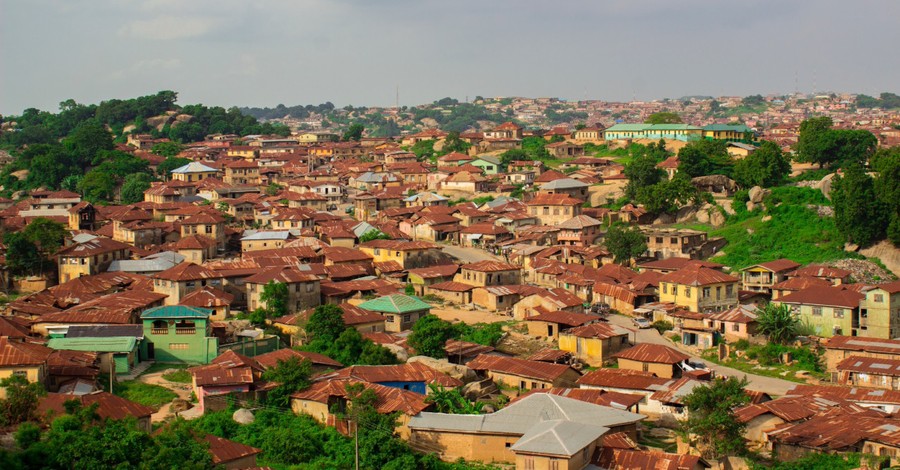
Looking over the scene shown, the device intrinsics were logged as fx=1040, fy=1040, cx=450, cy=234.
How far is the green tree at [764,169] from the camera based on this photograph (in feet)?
147

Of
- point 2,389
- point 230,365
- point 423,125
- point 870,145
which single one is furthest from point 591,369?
point 423,125

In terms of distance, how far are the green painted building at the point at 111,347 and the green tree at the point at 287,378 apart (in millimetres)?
3787

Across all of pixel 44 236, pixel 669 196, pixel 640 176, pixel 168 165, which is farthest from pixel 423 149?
pixel 44 236

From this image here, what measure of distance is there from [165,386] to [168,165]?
119 feet

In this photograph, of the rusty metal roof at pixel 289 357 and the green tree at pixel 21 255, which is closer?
the rusty metal roof at pixel 289 357

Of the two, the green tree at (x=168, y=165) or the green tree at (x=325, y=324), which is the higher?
the green tree at (x=168, y=165)

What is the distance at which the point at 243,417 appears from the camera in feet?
70.5

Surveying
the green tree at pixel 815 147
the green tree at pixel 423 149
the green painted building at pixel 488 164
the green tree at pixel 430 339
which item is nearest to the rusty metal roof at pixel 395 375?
the green tree at pixel 430 339

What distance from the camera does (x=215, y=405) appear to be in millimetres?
22109

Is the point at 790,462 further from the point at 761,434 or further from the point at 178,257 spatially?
the point at 178,257

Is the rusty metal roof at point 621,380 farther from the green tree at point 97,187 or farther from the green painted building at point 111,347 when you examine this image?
the green tree at point 97,187

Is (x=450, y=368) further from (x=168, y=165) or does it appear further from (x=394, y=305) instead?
(x=168, y=165)

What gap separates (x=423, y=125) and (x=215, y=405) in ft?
427

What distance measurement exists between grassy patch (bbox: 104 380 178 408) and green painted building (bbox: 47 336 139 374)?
0.95 m
